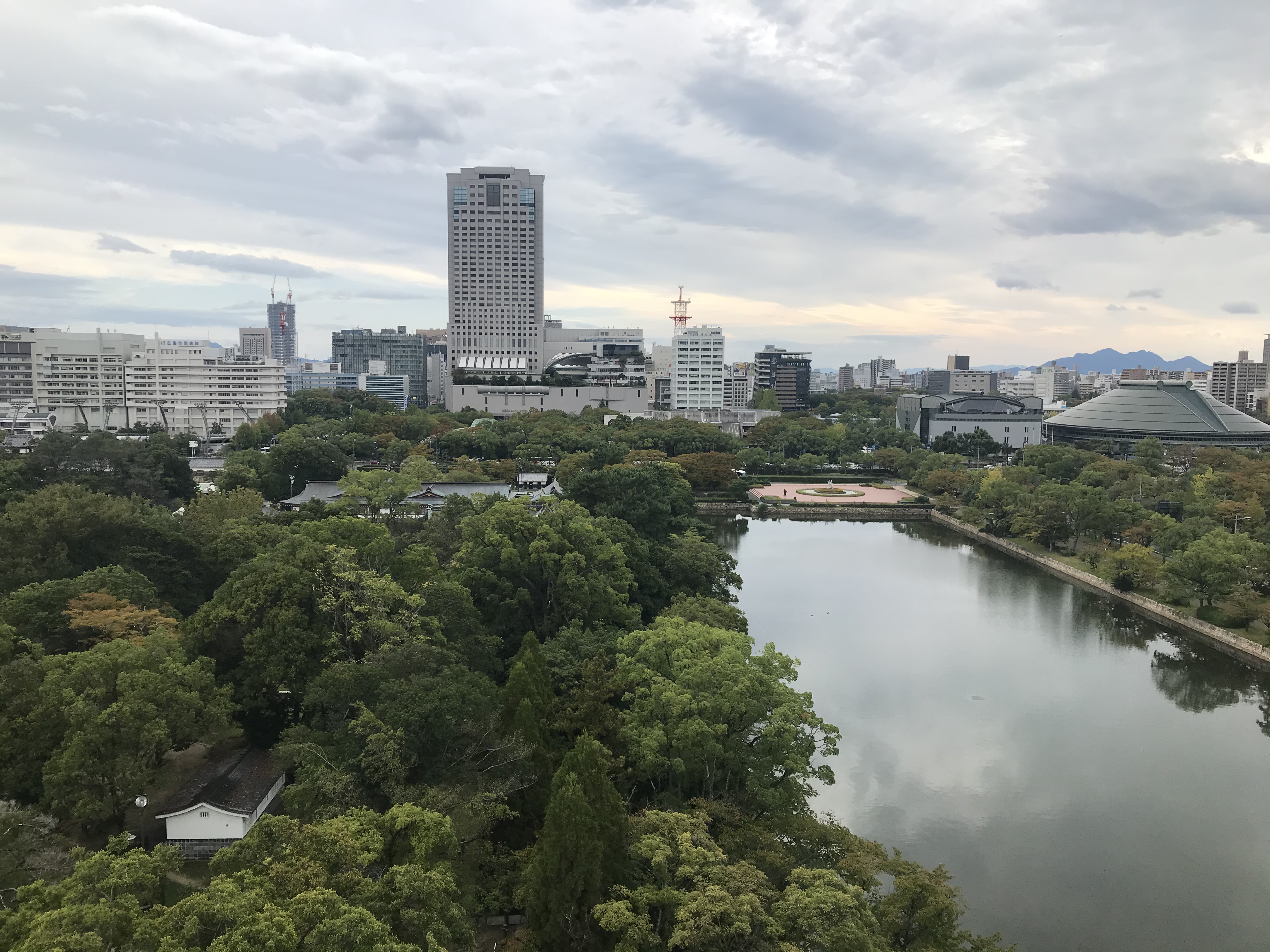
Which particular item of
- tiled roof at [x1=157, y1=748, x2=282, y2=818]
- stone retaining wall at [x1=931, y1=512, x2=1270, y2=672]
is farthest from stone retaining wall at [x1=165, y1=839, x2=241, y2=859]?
stone retaining wall at [x1=931, y1=512, x2=1270, y2=672]

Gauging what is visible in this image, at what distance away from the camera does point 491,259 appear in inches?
2847

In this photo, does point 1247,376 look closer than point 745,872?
No

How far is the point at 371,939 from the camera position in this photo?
17.6 ft

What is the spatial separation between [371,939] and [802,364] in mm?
80506

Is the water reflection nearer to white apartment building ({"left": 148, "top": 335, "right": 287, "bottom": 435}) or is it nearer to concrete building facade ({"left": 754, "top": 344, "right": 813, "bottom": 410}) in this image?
white apartment building ({"left": 148, "top": 335, "right": 287, "bottom": 435})

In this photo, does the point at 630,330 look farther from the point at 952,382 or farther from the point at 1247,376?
the point at 1247,376

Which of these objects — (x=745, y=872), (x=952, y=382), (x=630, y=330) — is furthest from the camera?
(x=952, y=382)

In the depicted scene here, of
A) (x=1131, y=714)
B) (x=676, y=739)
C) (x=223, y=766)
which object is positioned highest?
(x=676, y=739)

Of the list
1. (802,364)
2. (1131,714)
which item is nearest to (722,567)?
(1131,714)

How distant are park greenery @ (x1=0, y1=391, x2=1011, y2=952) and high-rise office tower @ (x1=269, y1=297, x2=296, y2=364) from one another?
411 feet

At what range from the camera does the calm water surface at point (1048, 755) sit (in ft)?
30.5

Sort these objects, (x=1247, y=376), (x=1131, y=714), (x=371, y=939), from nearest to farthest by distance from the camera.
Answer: (x=371, y=939) < (x=1131, y=714) < (x=1247, y=376)

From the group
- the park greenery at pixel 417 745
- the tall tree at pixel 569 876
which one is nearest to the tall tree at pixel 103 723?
the park greenery at pixel 417 745

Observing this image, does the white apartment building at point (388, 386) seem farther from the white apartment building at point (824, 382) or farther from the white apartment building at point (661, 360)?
the white apartment building at point (824, 382)
